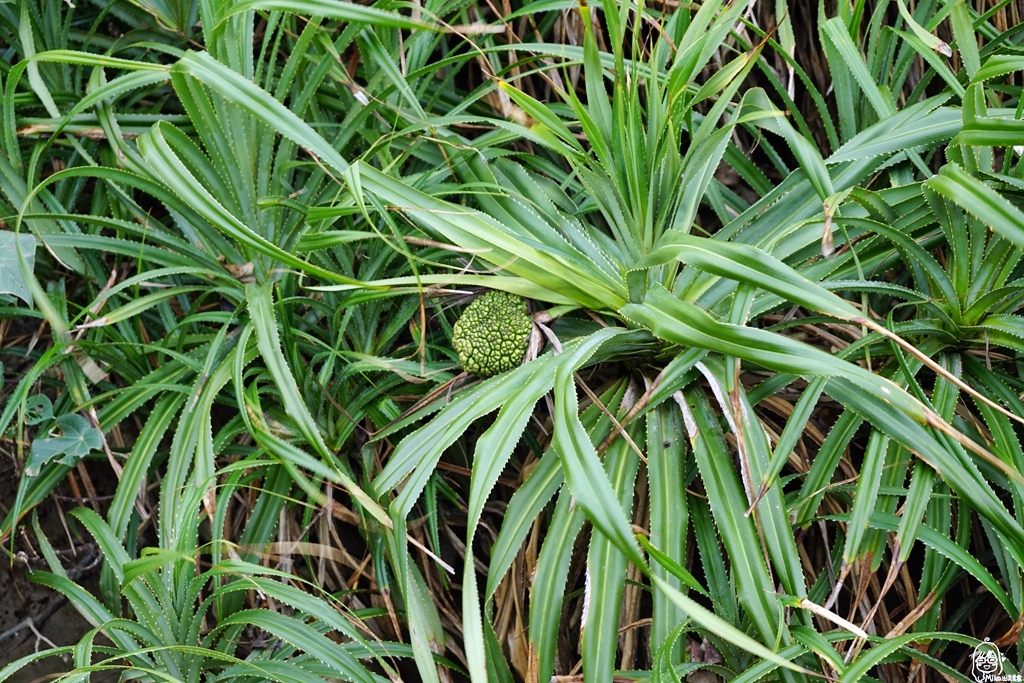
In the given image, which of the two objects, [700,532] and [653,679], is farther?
[700,532]

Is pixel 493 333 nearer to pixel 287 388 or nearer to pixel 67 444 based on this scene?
pixel 287 388

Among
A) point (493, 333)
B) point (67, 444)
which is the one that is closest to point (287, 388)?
point (493, 333)

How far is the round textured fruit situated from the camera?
2.96 feet

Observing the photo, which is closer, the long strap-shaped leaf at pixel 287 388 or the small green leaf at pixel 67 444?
the long strap-shaped leaf at pixel 287 388

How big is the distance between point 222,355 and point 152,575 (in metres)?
0.29

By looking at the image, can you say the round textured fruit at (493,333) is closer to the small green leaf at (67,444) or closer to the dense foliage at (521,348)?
the dense foliage at (521,348)

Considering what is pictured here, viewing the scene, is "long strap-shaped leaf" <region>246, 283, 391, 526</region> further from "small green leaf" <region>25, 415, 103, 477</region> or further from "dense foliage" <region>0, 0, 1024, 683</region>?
"small green leaf" <region>25, 415, 103, 477</region>

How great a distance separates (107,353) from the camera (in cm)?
106

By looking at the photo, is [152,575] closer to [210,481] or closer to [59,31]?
[210,481]

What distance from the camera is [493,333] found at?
90cm

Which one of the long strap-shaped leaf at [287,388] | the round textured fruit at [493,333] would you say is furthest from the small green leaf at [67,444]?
the round textured fruit at [493,333]

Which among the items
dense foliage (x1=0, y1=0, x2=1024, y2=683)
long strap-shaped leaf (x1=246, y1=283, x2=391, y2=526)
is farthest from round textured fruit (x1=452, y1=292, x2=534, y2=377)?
long strap-shaped leaf (x1=246, y1=283, x2=391, y2=526)

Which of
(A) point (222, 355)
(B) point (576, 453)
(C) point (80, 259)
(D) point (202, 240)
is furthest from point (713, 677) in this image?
(C) point (80, 259)

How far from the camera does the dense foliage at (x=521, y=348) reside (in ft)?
2.67
